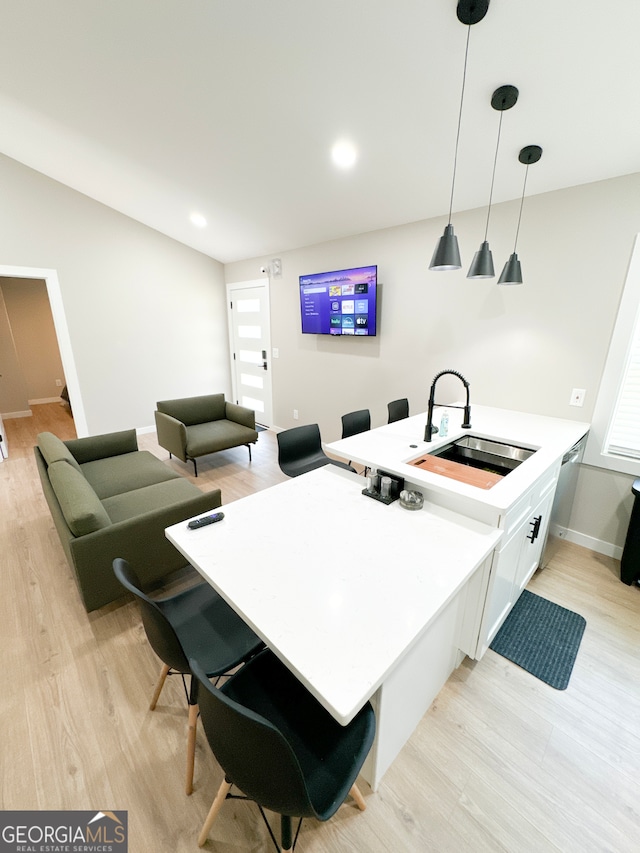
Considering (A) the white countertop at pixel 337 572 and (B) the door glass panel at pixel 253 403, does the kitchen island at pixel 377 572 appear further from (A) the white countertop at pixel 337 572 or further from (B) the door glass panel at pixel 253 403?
(B) the door glass panel at pixel 253 403

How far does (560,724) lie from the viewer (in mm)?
1460

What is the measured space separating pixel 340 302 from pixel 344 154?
1408 mm

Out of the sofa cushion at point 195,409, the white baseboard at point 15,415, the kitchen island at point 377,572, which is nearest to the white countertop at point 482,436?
the kitchen island at point 377,572

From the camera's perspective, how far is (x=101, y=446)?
3.14 m

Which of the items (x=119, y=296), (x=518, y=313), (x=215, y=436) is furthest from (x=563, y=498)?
(x=119, y=296)

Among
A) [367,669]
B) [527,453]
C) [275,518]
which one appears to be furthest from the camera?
[527,453]

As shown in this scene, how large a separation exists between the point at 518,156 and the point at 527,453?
1.82 meters

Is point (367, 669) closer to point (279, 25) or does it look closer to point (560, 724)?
point (560, 724)

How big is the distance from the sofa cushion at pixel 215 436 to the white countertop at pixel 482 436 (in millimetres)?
2041

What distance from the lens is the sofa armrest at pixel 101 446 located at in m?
3.02

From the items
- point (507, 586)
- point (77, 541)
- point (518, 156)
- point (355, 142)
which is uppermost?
point (355, 142)

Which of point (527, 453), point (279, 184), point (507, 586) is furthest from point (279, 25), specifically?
point (507, 586)

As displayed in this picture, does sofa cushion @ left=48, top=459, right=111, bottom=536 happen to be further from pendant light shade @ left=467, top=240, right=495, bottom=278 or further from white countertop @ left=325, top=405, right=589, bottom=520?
pendant light shade @ left=467, top=240, right=495, bottom=278

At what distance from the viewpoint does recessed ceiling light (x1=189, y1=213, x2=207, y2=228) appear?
154 inches
